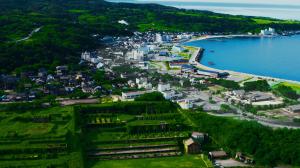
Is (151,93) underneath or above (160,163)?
above

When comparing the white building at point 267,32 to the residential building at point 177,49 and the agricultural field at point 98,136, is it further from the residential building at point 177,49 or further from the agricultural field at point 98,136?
the agricultural field at point 98,136

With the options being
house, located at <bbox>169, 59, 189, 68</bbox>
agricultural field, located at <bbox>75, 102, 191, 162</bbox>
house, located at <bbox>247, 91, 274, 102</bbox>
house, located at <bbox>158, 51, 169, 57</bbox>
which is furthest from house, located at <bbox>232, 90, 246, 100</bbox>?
house, located at <bbox>158, 51, 169, 57</bbox>

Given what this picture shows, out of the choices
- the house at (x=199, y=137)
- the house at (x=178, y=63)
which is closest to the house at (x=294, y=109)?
the house at (x=199, y=137)

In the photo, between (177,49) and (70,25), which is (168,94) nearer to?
(177,49)

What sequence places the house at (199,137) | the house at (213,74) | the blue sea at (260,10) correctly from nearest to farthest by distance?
the house at (199,137), the house at (213,74), the blue sea at (260,10)

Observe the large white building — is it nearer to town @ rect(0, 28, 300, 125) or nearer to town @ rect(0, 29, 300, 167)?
town @ rect(0, 29, 300, 167)

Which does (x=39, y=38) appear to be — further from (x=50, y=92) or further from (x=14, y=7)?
(x=14, y=7)

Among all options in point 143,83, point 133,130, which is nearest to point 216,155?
point 133,130
